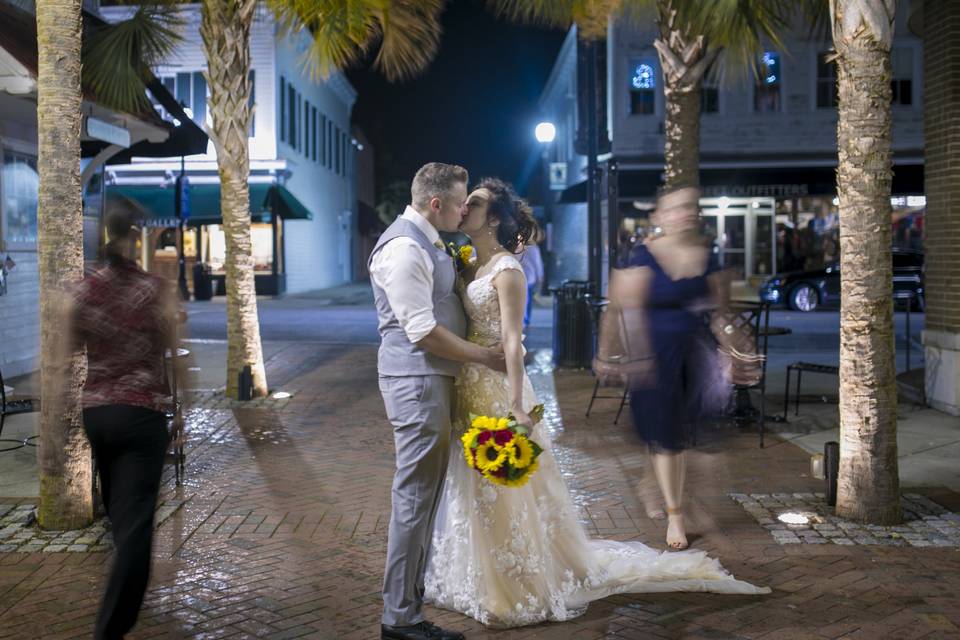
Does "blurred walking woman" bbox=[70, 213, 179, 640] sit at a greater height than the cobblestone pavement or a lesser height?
greater

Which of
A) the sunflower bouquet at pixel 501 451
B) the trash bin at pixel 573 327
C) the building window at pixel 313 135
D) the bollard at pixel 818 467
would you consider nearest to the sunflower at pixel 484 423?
the sunflower bouquet at pixel 501 451

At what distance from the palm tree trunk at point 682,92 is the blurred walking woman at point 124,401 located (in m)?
6.91

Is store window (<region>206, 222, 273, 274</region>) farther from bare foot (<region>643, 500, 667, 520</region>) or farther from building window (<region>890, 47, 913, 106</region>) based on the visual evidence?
bare foot (<region>643, 500, 667, 520</region>)

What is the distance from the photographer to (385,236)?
13.2ft

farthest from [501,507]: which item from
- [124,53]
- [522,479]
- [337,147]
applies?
[337,147]

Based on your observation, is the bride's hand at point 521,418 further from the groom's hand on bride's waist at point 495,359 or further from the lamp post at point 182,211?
the lamp post at point 182,211

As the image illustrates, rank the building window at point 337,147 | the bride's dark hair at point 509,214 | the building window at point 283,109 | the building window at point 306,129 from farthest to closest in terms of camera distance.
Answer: the building window at point 337,147, the building window at point 306,129, the building window at point 283,109, the bride's dark hair at point 509,214

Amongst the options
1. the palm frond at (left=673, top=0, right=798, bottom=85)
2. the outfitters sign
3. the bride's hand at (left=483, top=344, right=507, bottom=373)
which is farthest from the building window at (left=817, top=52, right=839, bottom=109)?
the bride's hand at (left=483, top=344, right=507, bottom=373)

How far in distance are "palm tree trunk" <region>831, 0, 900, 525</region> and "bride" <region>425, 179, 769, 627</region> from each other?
1.51 m

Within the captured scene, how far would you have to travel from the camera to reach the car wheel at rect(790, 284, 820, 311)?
22531mm

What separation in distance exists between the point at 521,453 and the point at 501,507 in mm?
459

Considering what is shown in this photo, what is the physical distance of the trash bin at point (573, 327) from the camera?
12461 millimetres

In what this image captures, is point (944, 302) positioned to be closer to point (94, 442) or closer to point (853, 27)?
point (853, 27)

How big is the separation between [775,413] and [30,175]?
890 cm
